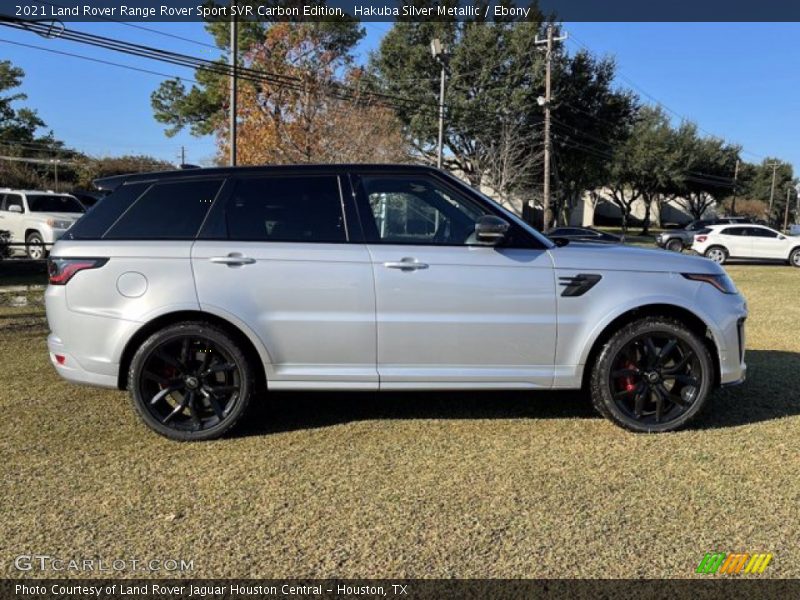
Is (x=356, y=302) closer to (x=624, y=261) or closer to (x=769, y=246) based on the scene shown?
(x=624, y=261)

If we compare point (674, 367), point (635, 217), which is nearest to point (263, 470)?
point (674, 367)

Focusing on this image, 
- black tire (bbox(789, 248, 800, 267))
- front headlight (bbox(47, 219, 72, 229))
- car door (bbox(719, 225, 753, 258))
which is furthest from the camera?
car door (bbox(719, 225, 753, 258))

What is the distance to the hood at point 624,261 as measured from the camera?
4.23 meters

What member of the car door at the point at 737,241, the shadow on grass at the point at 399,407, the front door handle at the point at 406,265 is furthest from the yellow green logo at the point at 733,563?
A: the car door at the point at 737,241

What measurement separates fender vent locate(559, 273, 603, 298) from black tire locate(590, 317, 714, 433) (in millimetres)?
383

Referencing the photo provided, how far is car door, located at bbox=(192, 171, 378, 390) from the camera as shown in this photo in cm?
412

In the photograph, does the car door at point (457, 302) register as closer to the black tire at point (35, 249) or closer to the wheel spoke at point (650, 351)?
the wheel spoke at point (650, 351)

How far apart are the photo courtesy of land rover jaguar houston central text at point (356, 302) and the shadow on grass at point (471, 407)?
0.47 metres

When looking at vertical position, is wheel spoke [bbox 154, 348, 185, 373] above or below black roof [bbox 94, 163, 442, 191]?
below

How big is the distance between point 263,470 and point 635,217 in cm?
8120

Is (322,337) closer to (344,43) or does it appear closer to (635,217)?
(344,43)

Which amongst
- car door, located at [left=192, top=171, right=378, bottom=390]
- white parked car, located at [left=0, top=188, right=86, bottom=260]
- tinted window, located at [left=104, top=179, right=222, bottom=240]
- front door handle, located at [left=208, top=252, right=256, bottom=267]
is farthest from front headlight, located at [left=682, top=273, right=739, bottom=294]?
white parked car, located at [left=0, top=188, right=86, bottom=260]

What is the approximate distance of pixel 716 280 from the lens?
4.36 m

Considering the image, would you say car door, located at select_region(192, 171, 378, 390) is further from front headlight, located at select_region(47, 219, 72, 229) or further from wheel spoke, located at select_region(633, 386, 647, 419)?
front headlight, located at select_region(47, 219, 72, 229)
